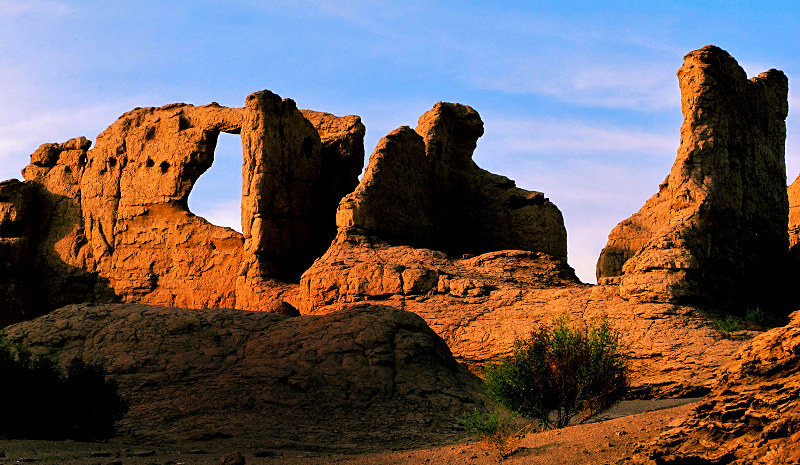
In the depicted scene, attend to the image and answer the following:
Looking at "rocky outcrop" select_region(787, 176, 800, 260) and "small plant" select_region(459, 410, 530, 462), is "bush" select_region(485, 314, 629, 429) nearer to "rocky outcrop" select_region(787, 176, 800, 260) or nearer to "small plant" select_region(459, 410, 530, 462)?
"small plant" select_region(459, 410, 530, 462)

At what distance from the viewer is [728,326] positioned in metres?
14.4

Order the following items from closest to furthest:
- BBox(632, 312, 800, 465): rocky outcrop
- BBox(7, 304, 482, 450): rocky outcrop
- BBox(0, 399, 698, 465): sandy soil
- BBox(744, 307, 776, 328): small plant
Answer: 1. BBox(632, 312, 800, 465): rocky outcrop
2. BBox(0, 399, 698, 465): sandy soil
3. BBox(7, 304, 482, 450): rocky outcrop
4. BBox(744, 307, 776, 328): small plant

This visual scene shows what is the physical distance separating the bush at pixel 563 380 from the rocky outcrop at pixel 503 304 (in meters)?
2.69

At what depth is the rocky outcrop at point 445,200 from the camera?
1922 centimetres

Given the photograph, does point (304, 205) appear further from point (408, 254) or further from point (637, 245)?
point (637, 245)

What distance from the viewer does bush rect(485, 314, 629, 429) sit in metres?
11.0

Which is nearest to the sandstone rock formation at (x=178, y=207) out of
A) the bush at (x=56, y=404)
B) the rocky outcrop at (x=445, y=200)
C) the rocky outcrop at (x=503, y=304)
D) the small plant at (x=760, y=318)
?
the rocky outcrop at (x=445, y=200)

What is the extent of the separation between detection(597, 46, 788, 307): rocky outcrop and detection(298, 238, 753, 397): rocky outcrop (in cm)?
59

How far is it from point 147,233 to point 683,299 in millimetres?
12698

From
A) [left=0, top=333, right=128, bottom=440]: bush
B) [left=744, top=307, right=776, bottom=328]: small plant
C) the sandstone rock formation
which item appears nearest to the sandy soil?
[left=0, top=333, right=128, bottom=440]: bush

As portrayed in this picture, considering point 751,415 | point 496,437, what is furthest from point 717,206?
point 751,415

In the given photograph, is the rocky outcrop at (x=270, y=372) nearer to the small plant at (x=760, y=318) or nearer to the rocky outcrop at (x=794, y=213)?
the small plant at (x=760, y=318)

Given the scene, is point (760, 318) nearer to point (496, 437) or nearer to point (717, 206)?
point (717, 206)

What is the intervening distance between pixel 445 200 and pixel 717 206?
7176mm
